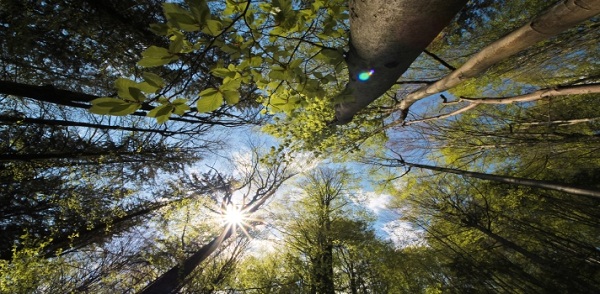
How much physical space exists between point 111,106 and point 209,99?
253 millimetres

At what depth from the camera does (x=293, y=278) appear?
1048cm

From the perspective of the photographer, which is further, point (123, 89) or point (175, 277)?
point (175, 277)

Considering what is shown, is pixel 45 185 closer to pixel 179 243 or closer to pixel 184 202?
pixel 184 202

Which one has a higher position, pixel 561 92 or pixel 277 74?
pixel 561 92

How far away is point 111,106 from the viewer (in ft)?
2.00

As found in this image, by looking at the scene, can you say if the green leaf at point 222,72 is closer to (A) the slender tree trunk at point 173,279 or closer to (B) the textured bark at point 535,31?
(B) the textured bark at point 535,31

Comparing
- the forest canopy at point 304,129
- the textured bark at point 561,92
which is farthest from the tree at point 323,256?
the textured bark at point 561,92

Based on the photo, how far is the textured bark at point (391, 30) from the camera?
0.91 metres

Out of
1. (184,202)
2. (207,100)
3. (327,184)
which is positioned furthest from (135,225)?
(207,100)

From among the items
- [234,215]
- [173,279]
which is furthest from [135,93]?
[234,215]

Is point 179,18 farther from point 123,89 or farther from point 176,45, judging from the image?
point 123,89

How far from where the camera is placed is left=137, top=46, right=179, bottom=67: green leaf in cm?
65

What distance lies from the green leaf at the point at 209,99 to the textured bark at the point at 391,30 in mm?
731

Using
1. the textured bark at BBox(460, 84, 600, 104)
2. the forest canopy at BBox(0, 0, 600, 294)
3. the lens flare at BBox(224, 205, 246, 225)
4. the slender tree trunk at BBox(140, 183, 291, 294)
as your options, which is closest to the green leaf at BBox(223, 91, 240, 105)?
the forest canopy at BBox(0, 0, 600, 294)
